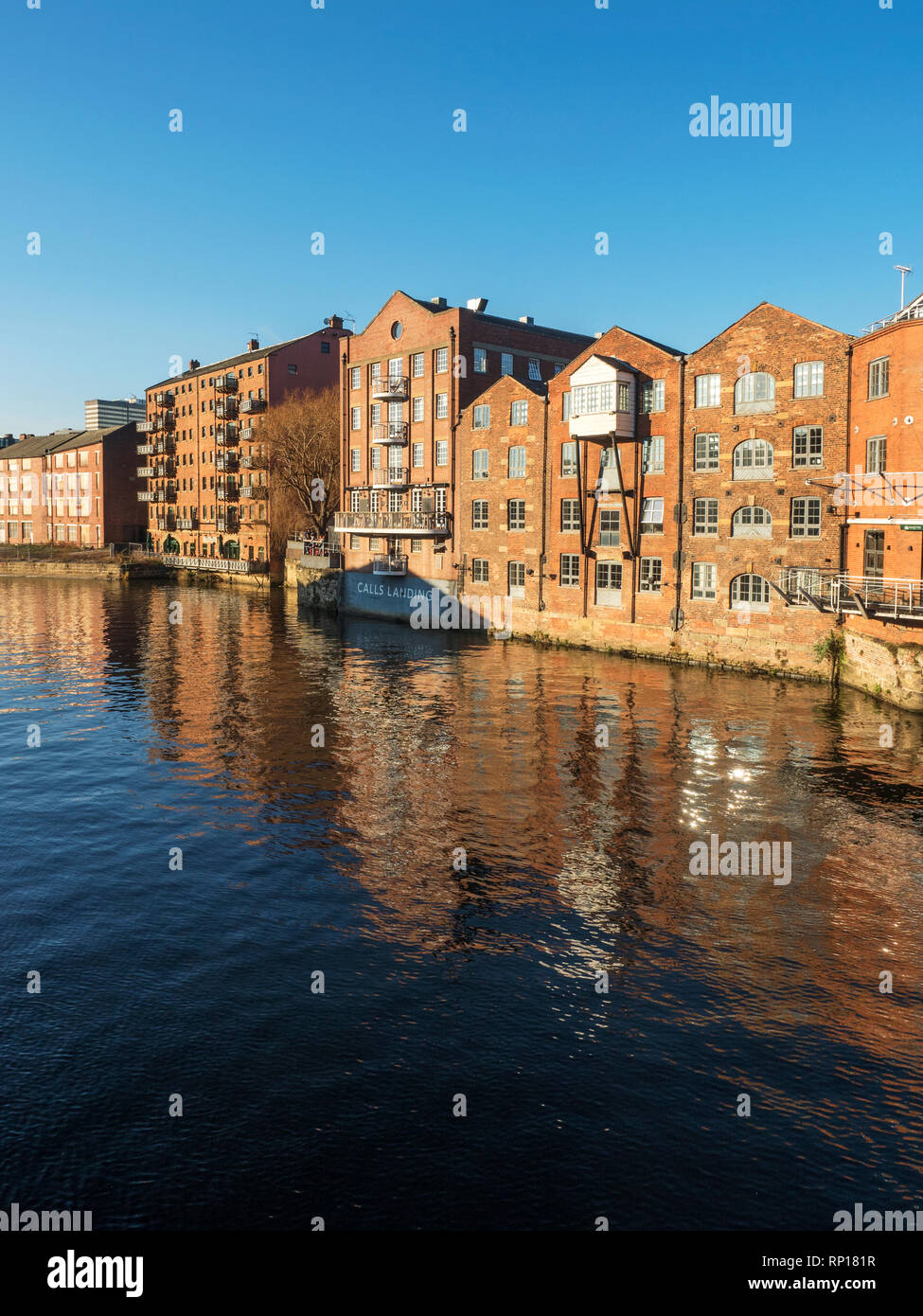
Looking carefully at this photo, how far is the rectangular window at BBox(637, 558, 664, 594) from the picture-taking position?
148ft

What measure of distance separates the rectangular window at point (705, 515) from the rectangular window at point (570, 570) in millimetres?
8014

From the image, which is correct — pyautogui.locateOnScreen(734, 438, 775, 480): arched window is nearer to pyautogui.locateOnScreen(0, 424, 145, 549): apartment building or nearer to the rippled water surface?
the rippled water surface

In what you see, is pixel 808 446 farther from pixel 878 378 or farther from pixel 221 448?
pixel 221 448

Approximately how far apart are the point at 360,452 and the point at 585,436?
87.7 ft

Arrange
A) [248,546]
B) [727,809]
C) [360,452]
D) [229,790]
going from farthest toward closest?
[248,546] < [360,452] < [229,790] < [727,809]

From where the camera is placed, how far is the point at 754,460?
4094 cm

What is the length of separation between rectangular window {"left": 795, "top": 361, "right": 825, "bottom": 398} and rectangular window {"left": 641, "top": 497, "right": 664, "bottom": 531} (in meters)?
8.23

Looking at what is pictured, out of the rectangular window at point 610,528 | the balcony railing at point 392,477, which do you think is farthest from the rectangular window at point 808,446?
the balcony railing at point 392,477

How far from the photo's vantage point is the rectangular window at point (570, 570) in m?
50.0

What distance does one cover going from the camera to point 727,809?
842 inches

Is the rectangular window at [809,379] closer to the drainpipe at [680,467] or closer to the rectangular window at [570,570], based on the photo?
the drainpipe at [680,467]

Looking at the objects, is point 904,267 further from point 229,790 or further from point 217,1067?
point 217,1067

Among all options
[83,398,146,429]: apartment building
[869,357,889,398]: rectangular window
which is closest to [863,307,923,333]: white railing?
[869,357,889,398]: rectangular window
